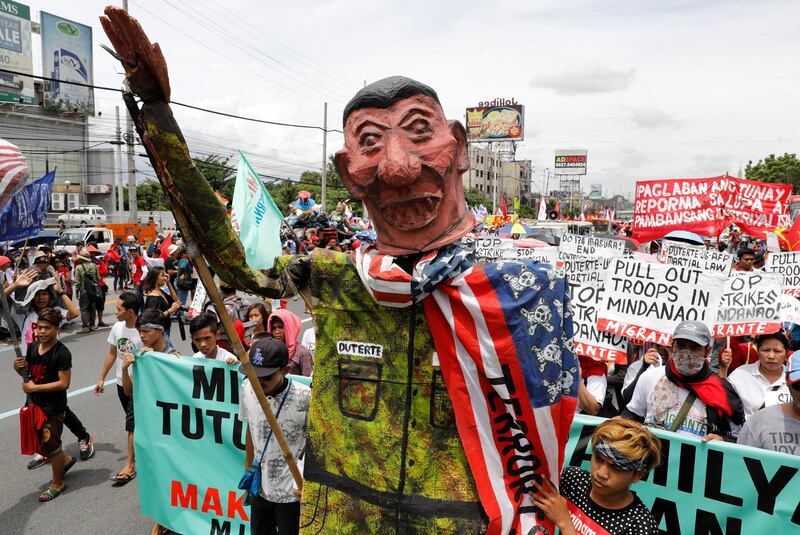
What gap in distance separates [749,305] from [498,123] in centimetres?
7520

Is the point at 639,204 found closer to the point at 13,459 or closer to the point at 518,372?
the point at 518,372

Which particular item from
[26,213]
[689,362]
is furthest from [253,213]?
[689,362]

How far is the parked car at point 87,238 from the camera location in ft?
68.1

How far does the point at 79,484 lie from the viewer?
499cm

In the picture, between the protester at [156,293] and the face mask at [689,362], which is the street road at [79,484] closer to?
the protester at [156,293]

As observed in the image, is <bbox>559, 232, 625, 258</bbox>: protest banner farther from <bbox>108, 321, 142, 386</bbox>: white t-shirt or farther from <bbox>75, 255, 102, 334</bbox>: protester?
<bbox>75, 255, 102, 334</bbox>: protester

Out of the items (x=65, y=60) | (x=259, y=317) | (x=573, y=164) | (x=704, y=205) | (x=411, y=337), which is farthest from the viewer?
(x=573, y=164)

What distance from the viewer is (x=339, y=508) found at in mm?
2082

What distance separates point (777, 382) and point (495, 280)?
10.4ft

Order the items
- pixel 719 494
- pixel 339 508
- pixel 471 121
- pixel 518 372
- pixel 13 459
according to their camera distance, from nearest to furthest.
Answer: pixel 518 372 < pixel 339 508 < pixel 719 494 < pixel 13 459 < pixel 471 121

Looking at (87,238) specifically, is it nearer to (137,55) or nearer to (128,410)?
(128,410)

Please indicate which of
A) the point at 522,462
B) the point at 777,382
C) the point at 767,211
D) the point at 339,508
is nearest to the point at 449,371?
Answer: the point at 522,462

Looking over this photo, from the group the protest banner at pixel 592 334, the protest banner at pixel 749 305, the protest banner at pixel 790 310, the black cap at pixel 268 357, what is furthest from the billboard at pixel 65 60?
the protest banner at pixel 790 310

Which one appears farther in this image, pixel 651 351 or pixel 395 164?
pixel 651 351
